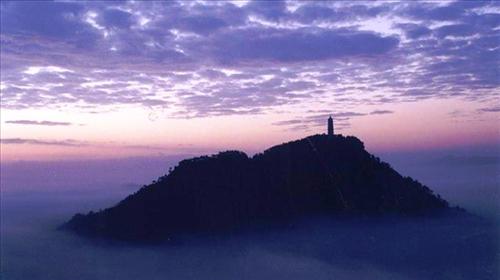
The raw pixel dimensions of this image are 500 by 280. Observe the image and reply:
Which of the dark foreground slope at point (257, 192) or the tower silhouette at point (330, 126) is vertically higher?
the tower silhouette at point (330, 126)

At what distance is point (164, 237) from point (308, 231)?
20.2 m

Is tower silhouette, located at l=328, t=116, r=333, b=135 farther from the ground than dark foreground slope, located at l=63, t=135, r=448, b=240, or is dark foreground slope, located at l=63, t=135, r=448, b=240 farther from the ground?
tower silhouette, located at l=328, t=116, r=333, b=135

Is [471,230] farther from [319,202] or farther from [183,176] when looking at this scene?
Answer: [183,176]

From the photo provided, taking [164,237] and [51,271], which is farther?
[164,237]

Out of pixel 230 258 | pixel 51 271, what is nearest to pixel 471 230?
pixel 230 258

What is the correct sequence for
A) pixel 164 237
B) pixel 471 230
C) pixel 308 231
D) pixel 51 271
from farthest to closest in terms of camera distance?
1. pixel 471 230
2. pixel 308 231
3. pixel 164 237
4. pixel 51 271

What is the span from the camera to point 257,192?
7812 centimetres

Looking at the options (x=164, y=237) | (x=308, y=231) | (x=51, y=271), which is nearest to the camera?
(x=51, y=271)

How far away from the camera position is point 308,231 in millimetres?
80438

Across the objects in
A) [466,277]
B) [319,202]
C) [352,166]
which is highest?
[352,166]

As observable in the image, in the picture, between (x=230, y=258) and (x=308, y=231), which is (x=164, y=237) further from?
(x=308, y=231)

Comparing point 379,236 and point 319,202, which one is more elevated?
point 319,202

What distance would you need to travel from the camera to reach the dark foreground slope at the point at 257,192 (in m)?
75.4

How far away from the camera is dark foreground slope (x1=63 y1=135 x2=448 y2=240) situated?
75375 mm
